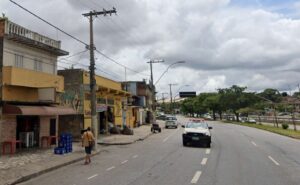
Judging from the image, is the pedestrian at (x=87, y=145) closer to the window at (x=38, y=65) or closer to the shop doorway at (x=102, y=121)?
the window at (x=38, y=65)

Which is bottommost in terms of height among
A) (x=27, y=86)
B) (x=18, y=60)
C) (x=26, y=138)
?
(x=26, y=138)

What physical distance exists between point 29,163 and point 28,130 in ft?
26.7

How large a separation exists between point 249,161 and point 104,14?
45.7 ft

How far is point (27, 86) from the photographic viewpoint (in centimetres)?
2208

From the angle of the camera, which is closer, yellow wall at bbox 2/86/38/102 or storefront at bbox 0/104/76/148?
storefront at bbox 0/104/76/148

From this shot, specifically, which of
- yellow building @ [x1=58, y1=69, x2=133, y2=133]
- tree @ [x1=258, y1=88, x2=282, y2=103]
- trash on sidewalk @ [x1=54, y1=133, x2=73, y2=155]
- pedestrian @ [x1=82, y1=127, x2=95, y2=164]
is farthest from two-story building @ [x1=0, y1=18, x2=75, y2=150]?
tree @ [x1=258, y1=88, x2=282, y2=103]

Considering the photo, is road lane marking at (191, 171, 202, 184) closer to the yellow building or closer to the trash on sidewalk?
the trash on sidewalk

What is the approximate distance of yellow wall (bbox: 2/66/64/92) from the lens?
67.8 ft

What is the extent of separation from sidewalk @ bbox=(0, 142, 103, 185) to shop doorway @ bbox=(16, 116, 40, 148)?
1769 mm

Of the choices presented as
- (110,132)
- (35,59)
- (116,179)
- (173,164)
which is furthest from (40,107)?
(110,132)

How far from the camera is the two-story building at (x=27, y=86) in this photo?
2066 cm

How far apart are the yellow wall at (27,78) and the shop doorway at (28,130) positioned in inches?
95.2

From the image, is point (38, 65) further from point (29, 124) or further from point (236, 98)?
point (236, 98)

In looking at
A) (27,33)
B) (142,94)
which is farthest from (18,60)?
(142,94)
